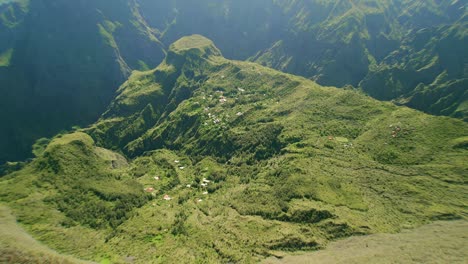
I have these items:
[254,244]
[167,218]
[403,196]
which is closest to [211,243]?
[254,244]

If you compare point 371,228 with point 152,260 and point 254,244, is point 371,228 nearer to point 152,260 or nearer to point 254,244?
point 254,244

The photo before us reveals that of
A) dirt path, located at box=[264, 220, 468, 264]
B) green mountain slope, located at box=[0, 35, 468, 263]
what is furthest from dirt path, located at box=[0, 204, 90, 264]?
dirt path, located at box=[264, 220, 468, 264]

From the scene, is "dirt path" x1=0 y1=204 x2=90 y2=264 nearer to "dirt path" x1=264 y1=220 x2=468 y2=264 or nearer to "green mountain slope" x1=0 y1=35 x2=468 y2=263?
"green mountain slope" x1=0 y1=35 x2=468 y2=263

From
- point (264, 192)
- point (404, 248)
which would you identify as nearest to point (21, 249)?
point (264, 192)

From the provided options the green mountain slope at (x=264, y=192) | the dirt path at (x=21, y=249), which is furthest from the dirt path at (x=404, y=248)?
the dirt path at (x=21, y=249)

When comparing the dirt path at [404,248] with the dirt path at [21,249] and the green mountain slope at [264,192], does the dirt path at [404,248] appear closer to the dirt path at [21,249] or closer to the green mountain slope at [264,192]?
the green mountain slope at [264,192]

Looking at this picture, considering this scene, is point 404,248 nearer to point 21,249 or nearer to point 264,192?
point 264,192
